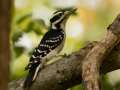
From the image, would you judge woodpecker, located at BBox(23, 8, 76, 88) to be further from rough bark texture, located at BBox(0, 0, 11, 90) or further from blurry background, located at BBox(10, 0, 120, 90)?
rough bark texture, located at BBox(0, 0, 11, 90)

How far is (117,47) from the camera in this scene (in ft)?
8.48

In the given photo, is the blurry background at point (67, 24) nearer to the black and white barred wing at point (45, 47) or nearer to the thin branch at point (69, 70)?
the black and white barred wing at point (45, 47)

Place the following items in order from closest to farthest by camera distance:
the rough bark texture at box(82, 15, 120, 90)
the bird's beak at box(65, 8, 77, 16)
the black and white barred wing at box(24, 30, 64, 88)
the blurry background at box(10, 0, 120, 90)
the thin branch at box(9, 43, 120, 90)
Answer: the rough bark texture at box(82, 15, 120, 90), the thin branch at box(9, 43, 120, 90), the black and white barred wing at box(24, 30, 64, 88), the blurry background at box(10, 0, 120, 90), the bird's beak at box(65, 8, 77, 16)

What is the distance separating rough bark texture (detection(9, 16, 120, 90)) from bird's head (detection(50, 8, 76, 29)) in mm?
1352

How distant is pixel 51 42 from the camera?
3875 mm

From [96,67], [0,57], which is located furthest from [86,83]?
[0,57]

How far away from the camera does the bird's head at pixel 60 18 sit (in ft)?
13.2

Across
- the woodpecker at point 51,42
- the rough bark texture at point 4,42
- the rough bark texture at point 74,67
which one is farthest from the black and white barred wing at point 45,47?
the rough bark texture at point 4,42

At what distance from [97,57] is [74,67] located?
0.19 m

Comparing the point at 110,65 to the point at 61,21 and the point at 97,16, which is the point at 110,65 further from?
the point at 97,16

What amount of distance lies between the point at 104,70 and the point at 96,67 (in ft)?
0.28

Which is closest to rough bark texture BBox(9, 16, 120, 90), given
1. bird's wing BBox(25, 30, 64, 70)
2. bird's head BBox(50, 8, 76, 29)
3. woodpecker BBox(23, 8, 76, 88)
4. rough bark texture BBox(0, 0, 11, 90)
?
woodpecker BBox(23, 8, 76, 88)

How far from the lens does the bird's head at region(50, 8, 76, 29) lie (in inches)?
158

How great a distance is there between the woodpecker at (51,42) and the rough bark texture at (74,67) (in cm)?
60
